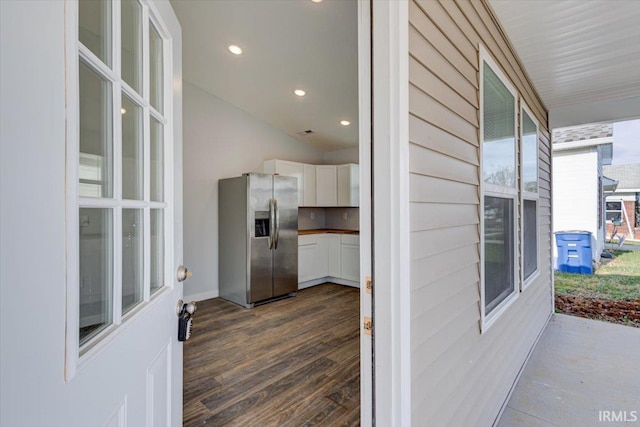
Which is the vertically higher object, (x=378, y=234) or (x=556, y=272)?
(x=378, y=234)

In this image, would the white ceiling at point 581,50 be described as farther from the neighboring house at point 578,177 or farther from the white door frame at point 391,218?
the neighboring house at point 578,177

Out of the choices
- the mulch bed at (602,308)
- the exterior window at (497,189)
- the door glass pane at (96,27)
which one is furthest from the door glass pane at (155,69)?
the mulch bed at (602,308)

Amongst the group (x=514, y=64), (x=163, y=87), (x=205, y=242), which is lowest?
→ (x=205, y=242)

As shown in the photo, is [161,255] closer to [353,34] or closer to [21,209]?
[21,209]

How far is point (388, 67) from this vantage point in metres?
1.01

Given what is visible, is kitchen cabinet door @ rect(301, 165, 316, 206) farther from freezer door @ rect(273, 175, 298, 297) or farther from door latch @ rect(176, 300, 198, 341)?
door latch @ rect(176, 300, 198, 341)

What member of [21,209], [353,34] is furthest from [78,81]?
[353,34]

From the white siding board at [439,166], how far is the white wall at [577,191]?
6.56 meters

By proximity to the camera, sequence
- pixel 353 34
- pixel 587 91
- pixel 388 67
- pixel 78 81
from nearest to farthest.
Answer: pixel 78 81 → pixel 388 67 → pixel 353 34 → pixel 587 91

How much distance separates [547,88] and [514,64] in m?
0.97

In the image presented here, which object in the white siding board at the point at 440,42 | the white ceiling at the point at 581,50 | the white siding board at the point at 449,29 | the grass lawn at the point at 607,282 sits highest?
the white ceiling at the point at 581,50

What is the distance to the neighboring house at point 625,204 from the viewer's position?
11000 millimetres

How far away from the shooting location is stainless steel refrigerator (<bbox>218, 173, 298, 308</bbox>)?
13.5 feet

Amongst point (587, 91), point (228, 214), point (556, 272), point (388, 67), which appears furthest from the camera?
point (556, 272)
